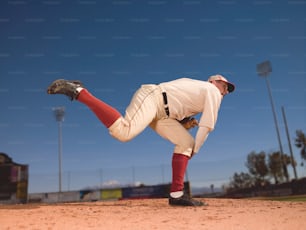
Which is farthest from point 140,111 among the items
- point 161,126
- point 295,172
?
point 295,172

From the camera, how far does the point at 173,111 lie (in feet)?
12.1

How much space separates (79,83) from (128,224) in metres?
1.84

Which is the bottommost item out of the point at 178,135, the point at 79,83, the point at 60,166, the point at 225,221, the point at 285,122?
the point at 225,221

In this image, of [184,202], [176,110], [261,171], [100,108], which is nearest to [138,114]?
[100,108]

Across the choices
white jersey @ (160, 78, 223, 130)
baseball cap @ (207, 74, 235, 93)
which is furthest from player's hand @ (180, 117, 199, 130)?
baseball cap @ (207, 74, 235, 93)

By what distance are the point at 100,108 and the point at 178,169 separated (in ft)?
4.12

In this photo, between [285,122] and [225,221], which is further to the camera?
[285,122]

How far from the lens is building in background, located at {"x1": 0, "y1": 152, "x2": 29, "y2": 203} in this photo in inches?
743

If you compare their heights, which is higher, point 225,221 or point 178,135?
point 178,135

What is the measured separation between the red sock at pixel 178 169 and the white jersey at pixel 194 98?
0.51m

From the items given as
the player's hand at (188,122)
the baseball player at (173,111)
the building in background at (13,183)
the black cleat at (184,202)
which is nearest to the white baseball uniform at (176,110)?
the baseball player at (173,111)

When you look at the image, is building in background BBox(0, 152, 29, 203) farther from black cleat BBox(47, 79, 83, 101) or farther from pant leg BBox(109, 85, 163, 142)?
pant leg BBox(109, 85, 163, 142)

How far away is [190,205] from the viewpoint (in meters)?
3.64

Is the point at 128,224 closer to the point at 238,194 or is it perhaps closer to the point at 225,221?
the point at 225,221
